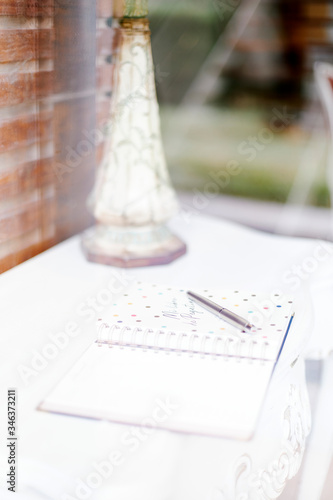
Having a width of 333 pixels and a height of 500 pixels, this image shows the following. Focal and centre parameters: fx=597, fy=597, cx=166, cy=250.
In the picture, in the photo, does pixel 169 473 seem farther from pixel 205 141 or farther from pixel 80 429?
pixel 205 141

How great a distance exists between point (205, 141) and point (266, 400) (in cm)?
294

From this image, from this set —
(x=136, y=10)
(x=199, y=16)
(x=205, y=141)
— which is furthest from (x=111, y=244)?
(x=205, y=141)

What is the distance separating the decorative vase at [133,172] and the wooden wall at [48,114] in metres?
0.09

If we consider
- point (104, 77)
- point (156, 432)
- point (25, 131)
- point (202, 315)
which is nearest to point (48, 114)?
point (25, 131)

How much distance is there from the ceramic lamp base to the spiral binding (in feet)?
0.82

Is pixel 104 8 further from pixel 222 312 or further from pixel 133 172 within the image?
pixel 222 312

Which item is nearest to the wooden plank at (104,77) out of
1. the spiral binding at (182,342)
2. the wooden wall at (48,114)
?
the wooden wall at (48,114)

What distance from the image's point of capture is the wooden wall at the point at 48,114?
82cm

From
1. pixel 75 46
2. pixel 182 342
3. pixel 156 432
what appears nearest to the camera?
pixel 156 432

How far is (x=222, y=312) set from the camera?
659 millimetres

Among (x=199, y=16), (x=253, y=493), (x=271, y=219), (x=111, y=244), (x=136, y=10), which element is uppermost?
(x=199, y=16)

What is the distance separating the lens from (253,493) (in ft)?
1.70

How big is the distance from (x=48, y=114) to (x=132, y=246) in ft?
0.80

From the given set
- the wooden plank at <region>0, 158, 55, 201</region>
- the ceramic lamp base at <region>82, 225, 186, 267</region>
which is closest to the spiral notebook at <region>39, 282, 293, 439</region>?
the ceramic lamp base at <region>82, 225, 186, 267</region>
